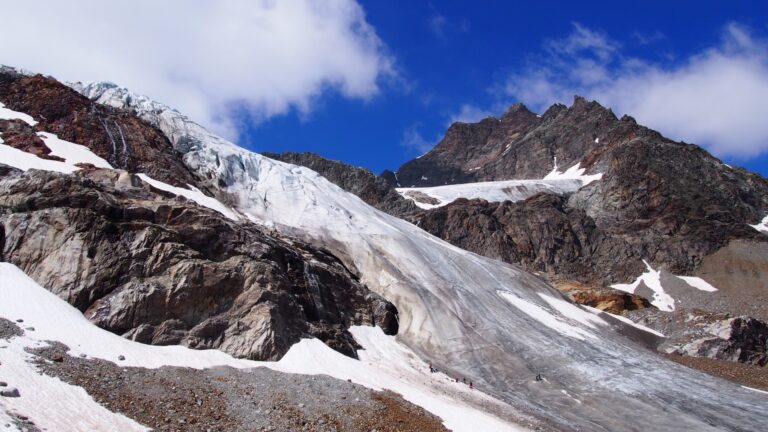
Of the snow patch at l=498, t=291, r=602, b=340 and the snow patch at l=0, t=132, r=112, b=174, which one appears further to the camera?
the snow patch at l=498, t=291, r=602, b=340

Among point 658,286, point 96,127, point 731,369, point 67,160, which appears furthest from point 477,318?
point 658,286

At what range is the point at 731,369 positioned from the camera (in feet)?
169

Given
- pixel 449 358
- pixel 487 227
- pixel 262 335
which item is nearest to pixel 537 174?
pixel 487 227

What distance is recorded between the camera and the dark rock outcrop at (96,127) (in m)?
55.5

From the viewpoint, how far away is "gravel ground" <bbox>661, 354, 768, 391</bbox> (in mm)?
48000

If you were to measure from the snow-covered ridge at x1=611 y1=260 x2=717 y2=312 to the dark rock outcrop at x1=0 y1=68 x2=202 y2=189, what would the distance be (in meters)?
70.5

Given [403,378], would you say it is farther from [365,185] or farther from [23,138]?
[365,185]

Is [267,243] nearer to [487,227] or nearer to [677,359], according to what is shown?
[677,359]

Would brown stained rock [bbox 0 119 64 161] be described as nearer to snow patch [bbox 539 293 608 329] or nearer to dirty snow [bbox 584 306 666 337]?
snow patch [bbox 539 293 608 329]

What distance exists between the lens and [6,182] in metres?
34.5

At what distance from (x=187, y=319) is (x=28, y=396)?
12950mm

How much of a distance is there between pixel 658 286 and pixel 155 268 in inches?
3394

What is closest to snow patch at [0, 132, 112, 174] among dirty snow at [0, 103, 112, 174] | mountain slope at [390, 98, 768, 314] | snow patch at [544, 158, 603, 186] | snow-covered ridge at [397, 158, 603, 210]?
dirty snow at [0, 103, 112, 174]

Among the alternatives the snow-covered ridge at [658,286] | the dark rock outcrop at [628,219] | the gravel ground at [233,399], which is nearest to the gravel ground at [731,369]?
the snow-covered ridge at [658,286]
